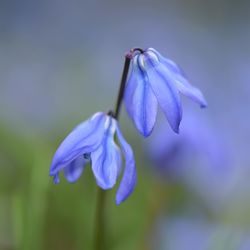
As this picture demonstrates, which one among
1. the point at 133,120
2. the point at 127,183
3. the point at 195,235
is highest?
the point at 133,120

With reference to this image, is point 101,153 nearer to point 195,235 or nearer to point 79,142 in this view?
point 79,142

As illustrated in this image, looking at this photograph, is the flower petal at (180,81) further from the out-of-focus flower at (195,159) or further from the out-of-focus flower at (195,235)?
the out-of-focus flower at (195,159)

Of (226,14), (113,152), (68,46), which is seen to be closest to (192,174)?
(113,152)

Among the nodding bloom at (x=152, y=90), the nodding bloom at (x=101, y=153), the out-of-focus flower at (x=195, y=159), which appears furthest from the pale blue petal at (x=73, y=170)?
the out-of-focus flower at (x=195, y=159)

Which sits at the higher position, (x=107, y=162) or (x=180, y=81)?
(x=180, y=81)

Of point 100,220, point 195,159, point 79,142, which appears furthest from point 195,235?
point 79,142

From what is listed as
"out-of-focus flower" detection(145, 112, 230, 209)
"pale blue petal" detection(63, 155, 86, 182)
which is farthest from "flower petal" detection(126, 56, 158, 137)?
"out-of-focus flower" detection(145, 112, 230, 209)

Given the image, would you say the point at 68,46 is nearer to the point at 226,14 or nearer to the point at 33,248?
the point at 226,14

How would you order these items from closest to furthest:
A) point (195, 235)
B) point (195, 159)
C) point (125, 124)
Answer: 1. point (195, 235)
2. point (195, 159)
3. point (125, 124)
